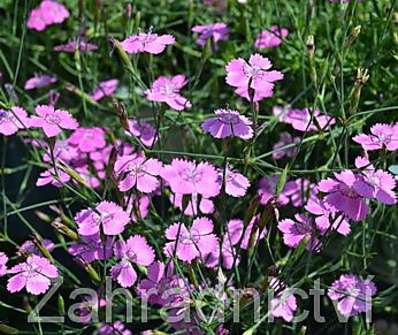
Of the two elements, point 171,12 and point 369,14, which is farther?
point 171,12

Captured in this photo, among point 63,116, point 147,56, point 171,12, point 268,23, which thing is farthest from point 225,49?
point 63,116

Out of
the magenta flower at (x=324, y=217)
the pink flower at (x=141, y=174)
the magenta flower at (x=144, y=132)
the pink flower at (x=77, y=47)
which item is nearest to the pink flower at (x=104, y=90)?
the pink flower at (x=77, y=47)

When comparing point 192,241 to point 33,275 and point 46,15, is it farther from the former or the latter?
point 46,15

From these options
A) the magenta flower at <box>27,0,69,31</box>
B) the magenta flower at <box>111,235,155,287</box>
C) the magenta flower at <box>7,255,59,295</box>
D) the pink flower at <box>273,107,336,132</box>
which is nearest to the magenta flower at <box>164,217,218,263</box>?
the magenta flower at <box>111,235,155,287</box>

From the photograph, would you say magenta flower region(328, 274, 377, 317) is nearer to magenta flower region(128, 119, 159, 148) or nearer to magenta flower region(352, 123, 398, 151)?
magenta flower region(352, 123, 398, 151)

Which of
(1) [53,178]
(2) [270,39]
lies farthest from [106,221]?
(2) [270,39]

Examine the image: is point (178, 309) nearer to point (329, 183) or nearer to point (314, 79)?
point (329, 183)
